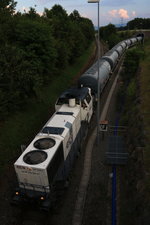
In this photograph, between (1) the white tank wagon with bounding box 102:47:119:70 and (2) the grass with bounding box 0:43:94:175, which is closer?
(2) the grass with bounding box 0:43:94:175

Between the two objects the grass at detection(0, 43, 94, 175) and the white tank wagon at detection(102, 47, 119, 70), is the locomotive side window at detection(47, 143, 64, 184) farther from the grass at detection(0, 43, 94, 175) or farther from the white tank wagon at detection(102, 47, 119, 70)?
the white tank wagon at detection(102, 47, 119, 70)

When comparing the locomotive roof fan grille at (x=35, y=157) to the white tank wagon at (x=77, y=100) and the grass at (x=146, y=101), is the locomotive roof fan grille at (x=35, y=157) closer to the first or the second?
the white tank wagon at (x=77, y=100)

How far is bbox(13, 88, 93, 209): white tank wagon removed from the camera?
1075 centimetres

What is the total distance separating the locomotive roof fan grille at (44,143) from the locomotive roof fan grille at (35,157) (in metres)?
0.50

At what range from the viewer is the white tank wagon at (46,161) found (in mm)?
10750

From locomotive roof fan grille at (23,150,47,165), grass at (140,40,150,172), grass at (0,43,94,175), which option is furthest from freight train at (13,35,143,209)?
grass at (140,40,150,172)

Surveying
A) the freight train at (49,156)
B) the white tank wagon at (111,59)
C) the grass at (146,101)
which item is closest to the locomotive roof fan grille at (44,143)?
the freight train at (49,156)

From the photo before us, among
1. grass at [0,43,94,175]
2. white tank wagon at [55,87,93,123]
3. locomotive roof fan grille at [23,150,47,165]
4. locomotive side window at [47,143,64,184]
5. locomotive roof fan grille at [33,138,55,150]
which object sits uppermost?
white tank wagon at [55,87,93,123]

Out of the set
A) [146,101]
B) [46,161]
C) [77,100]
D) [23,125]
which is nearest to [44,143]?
[46,161]

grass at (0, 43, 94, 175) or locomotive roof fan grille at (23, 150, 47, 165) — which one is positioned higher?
locomotive roof fan grille at (23, 150, 47, 165)

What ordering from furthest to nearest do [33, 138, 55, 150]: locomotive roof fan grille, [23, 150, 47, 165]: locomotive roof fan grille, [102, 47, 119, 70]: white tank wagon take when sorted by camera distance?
[102, 47, 119, 70]: white tank wagon, [33, 138, 55, 150]: locomotive roof fan grille, [23, 150, 47, 165]: locomotive roof fan grille

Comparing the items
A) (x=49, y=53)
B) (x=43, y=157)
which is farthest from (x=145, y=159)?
(x=49, y=53)

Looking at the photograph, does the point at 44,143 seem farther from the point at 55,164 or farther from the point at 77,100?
the point at 77,100

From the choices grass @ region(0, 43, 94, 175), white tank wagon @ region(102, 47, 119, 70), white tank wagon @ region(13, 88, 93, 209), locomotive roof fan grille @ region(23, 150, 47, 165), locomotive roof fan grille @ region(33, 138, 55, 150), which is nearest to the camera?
white tank wagon @ region(13, 88, 93, 209)
